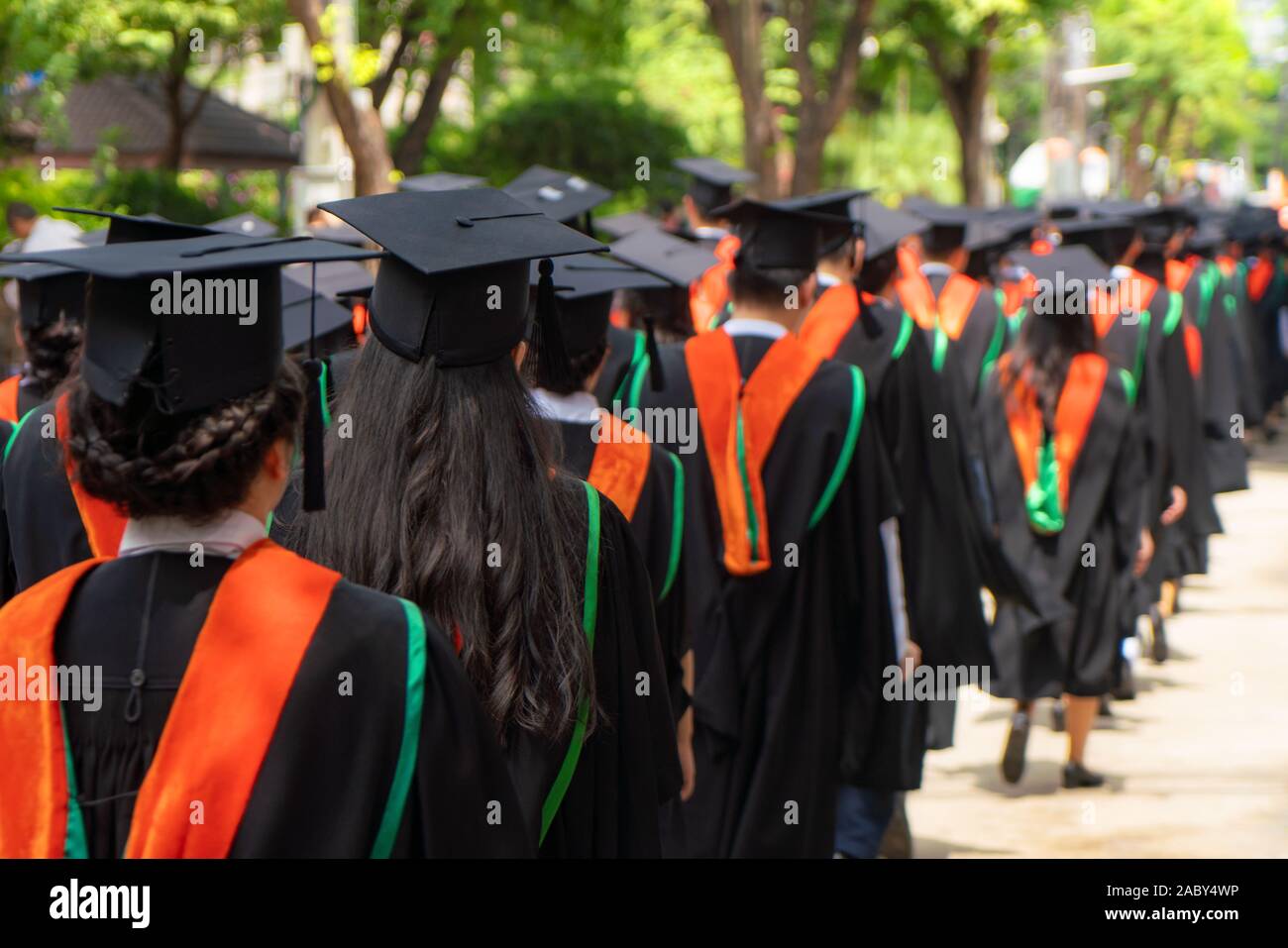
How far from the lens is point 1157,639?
359 inches

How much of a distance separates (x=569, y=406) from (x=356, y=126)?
792 cm

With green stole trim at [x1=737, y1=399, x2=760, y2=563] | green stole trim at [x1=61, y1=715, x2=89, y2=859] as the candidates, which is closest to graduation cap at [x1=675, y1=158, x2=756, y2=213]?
green stole trim at [x1=737, y1=399, x2=760, y2=563]

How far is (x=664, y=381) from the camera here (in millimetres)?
4902

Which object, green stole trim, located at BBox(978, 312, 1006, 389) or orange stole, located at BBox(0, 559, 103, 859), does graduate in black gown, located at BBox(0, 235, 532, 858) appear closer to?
orange stole, located at BBox(0, 559, 103, 859)

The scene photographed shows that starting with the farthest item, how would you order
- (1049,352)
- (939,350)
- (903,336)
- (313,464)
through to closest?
1. (939,350)
2. (1049,352)
3. (903,336)
4. (313,464)

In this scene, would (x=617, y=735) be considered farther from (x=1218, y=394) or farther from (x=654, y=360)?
(x=1218, y=394)

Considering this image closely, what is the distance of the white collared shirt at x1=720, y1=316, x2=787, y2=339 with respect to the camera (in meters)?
4.88

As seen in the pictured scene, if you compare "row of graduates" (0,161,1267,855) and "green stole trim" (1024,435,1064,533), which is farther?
"green stole trim" (1024,435,1064,533)

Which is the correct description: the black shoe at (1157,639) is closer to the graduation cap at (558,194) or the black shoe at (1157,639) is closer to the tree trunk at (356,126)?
the graduation cap at (558,194)

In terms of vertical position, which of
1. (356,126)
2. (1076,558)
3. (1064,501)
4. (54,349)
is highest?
(356,126)

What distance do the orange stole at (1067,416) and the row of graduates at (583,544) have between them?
2 cm

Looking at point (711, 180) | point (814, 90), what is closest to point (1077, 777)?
point (711, 180)

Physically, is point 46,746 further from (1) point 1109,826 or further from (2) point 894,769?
(1) point 1109,826

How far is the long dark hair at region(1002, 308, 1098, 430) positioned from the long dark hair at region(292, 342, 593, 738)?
4438mm
